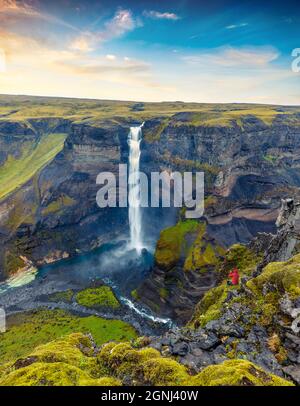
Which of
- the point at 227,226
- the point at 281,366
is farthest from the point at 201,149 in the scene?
the point at 281,366

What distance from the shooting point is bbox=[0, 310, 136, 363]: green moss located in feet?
144

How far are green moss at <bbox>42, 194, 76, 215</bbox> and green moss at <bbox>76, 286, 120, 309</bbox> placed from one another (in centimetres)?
3063

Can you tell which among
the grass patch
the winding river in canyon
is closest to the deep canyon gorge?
the winding river in canyon

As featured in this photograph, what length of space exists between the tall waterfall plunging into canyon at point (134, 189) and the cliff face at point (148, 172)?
6.34 ft

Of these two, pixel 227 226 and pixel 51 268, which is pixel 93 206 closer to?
pixel 51 268

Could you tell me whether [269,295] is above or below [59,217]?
above

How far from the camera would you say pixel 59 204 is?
86.6m

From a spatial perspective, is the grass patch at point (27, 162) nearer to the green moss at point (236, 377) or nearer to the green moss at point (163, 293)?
the green moss at point (163, 293)
